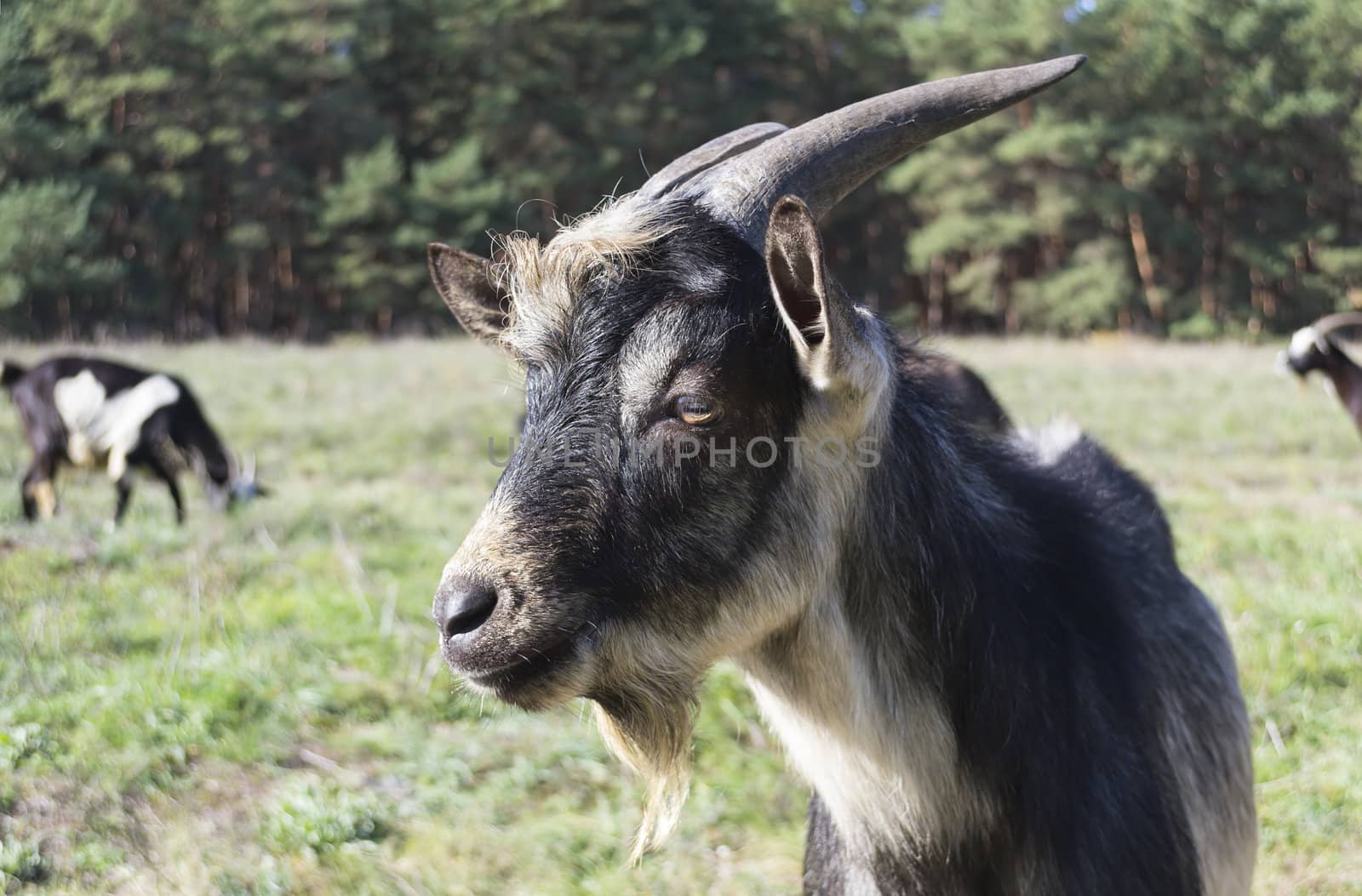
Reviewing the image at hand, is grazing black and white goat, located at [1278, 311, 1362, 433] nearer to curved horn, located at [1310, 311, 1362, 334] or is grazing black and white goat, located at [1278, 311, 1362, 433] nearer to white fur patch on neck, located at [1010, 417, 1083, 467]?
curved horn, located at [1310, 311, 1362, 334]

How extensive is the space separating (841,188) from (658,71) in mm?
31832

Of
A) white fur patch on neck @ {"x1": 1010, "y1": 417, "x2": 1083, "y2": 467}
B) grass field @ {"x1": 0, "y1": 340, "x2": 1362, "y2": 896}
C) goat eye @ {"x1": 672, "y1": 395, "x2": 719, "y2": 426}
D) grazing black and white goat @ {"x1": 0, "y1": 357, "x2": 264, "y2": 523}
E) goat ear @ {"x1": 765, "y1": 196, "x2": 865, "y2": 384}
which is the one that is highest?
goat ear @ {"x1": 765, "y1": 196, "x2": 865, "y2": 384}

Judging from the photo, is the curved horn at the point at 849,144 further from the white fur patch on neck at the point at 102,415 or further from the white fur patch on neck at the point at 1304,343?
the white fur patch on neck at the point at 1304,343

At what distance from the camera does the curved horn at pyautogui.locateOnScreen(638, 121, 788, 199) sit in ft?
7.45

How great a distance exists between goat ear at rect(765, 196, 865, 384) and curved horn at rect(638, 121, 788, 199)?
0.56m

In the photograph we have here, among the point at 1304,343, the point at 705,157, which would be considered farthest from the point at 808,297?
the point at 1304,343

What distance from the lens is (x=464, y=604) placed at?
180 cm

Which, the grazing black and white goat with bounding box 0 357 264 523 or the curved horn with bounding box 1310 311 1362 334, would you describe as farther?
the curved horn with bounding box 1310 311 1362 334

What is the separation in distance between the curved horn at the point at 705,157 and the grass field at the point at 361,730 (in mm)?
814

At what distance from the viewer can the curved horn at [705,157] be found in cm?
227

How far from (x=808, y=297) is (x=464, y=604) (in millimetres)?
760

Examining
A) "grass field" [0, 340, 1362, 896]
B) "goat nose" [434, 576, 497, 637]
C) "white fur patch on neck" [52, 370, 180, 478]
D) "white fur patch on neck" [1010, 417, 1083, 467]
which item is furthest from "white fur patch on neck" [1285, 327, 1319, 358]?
"goat nose" [434, 576, 497, 637]

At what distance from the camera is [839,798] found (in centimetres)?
210

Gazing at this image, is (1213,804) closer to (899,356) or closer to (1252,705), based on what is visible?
(899,356)
